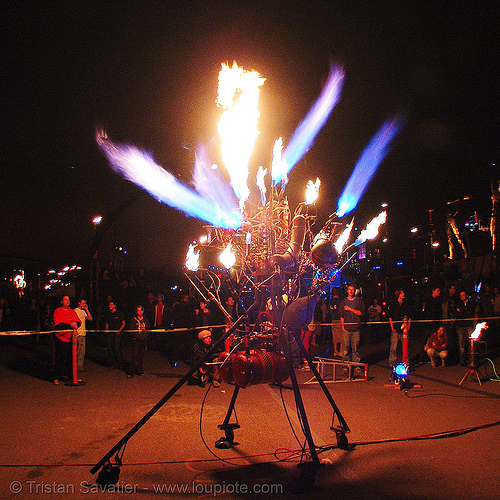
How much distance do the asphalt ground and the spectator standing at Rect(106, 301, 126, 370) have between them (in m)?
1.81

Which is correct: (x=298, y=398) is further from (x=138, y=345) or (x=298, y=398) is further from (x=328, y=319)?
(x=328, y=319)

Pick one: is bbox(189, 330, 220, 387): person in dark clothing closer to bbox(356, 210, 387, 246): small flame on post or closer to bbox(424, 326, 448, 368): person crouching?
bbox(356, 210, 387, 246): small flame on post

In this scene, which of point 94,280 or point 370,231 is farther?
point 94,280

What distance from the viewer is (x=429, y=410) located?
707 centimetres

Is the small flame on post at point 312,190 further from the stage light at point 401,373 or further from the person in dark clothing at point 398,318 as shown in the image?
the person in dark clothing at point 398,318

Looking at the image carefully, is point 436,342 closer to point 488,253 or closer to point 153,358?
point 153,358

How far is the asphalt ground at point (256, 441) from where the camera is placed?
13.9ft

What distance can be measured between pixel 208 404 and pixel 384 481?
13.2 ft

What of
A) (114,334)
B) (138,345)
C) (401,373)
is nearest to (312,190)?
(401,373)

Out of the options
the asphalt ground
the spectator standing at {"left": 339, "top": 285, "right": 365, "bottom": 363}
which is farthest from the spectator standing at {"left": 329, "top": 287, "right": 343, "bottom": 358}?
the asphalt ground

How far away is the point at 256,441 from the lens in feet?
18.4

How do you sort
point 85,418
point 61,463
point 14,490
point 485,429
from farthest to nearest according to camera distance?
point 85,418, point 485,429, point 61,463, point 14,490

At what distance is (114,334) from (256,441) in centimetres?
695

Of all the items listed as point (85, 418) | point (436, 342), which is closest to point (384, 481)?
point (85, 418)
